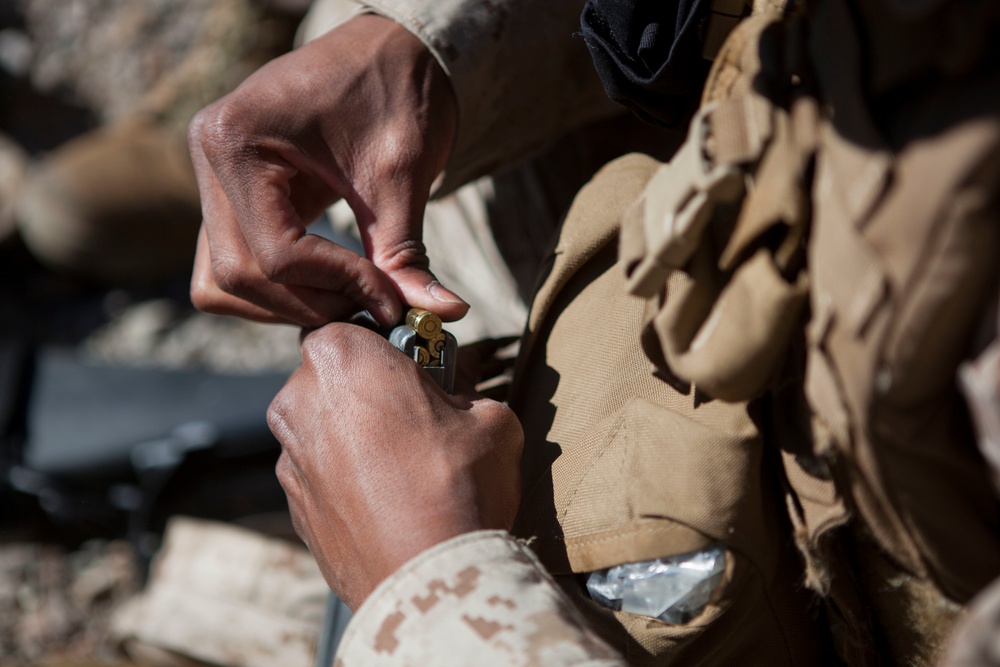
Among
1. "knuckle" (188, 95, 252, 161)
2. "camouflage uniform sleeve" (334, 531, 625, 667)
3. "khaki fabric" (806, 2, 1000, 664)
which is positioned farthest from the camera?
"knuckle" (188, 95, 252, 161)

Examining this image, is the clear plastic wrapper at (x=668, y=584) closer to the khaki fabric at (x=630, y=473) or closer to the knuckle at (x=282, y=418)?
the khaki fabric at (x=630, y=473)

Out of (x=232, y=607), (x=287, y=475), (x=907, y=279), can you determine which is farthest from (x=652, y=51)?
(x=232, y=607)

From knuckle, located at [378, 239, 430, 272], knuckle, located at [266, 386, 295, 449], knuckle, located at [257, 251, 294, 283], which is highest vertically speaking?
knuckle, located at [257, 251, 294, 283]

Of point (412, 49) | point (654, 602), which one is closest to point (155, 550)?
point (412, 49)

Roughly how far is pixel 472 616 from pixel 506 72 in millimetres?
621

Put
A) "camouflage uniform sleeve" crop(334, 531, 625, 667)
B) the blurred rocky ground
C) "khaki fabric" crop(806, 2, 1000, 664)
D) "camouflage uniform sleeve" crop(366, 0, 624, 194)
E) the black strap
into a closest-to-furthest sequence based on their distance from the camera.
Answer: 1. "khaki fabric" crop(806, 2, 1000, 664)
2. "camouflage uniform sleeve" crop(334, 531, 625, 667)
3. the black strap
4. "camouflage uniform sleeve" crop(366, 0, 624, 194)
5. the blurred rocky ground

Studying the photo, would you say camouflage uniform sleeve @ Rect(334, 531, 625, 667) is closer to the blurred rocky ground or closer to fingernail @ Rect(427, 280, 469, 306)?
fingernail @ Rect(427, 280, 469, 306)

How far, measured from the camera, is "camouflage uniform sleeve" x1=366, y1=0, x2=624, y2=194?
0.96 metres

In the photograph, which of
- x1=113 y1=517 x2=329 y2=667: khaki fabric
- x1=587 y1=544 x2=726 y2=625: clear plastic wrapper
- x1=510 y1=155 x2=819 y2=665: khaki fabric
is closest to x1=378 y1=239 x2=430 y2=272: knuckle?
x1=510 y1=155 x2=819 y2=665: khaki fabric

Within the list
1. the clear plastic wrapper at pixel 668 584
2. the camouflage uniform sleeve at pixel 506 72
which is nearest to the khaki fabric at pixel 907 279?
the clear plastic wrapper at pixel 668 584

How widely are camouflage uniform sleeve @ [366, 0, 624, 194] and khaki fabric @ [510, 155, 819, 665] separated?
22 centimetres

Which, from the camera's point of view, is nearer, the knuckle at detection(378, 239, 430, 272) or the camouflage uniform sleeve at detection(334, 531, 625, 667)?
the camouflage uniform sleeve at detection(334, 531, 625, 667)

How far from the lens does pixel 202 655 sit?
4.40 feet

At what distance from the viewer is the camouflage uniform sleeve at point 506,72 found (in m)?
0.96
